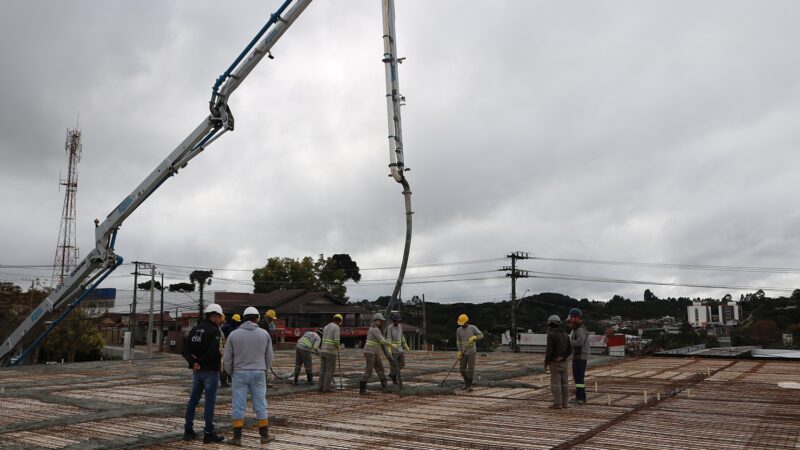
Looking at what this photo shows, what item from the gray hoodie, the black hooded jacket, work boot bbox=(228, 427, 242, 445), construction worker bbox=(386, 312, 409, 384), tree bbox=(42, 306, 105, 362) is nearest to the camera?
work boot bbox=(228, 427, 242, 445)

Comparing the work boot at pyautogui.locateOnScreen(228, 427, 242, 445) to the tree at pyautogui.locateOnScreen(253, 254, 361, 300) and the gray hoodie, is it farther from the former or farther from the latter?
the tree at pyautogui.locateOnScreen(253, 254, 361, 300)

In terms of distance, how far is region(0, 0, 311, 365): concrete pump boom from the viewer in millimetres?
16469

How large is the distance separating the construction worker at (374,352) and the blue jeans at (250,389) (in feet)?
15.5

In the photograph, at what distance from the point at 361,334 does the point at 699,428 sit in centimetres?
4411

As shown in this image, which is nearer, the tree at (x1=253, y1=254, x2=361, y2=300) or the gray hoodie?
the gray hoodie

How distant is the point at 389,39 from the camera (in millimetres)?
12867

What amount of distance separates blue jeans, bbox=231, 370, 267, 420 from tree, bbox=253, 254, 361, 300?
174 feet

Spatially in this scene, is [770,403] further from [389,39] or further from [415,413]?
[389,39]

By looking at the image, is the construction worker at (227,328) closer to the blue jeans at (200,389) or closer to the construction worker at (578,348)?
the blue jeans at (200,389)

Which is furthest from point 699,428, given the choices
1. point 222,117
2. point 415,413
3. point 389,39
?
point 222,117

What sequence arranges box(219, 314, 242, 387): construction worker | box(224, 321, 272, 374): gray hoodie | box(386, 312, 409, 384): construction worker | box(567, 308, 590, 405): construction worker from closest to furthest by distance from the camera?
box(224, 321, 272, 374): gray hoodie
box(567, 308, 590, 405): construction worker
box(219, 314, 242, 387): construction worker
box(386, 312, 409, 384): construction worker

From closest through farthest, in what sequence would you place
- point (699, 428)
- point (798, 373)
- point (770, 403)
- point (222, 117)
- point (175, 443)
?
point (175, 443) < point (699, 428) < point (770, 403) < point (798, 373) < point (222, 117)

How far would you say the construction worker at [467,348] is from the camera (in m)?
11.7

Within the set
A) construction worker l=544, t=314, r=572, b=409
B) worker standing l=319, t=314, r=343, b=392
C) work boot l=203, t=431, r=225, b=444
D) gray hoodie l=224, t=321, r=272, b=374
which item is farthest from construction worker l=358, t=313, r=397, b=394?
work boot l=203, t=431, r=225, b=444
